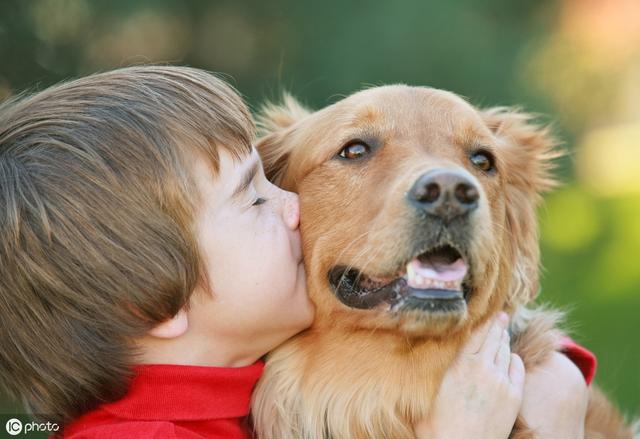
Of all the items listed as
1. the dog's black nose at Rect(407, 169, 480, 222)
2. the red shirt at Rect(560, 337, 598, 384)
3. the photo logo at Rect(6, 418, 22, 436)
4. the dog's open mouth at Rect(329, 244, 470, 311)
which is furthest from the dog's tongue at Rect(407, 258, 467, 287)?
the photo logo at Rect(6, 418, 22, 436)

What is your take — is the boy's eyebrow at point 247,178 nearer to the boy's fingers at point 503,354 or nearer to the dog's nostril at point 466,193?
the dog's nostril at point 466,193

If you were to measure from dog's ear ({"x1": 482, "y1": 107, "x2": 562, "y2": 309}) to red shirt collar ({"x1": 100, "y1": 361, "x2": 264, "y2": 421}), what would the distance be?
1.37 m

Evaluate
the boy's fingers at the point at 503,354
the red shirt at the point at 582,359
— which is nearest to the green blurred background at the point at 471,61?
the red shirt at the point at 582,359

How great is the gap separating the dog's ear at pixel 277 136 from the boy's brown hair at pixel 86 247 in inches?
31.2

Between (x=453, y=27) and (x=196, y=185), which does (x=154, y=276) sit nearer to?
(x=196, y=185)

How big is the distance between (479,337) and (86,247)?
1575 mm

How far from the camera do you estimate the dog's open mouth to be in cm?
308

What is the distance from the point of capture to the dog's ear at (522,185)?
3.88 metres

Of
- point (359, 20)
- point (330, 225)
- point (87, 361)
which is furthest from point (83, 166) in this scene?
point (359, 20)

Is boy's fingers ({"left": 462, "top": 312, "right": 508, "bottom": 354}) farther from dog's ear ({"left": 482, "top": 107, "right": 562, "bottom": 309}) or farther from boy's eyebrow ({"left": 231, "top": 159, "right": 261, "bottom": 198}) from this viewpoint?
boy's eyebrow ({"left": 231, "top": 159, "right": 261, "bottom": 198})

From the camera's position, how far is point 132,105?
3264 millimetres

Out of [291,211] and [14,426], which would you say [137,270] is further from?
[14,426]

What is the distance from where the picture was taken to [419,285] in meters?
3.12

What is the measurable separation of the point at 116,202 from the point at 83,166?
18cm
